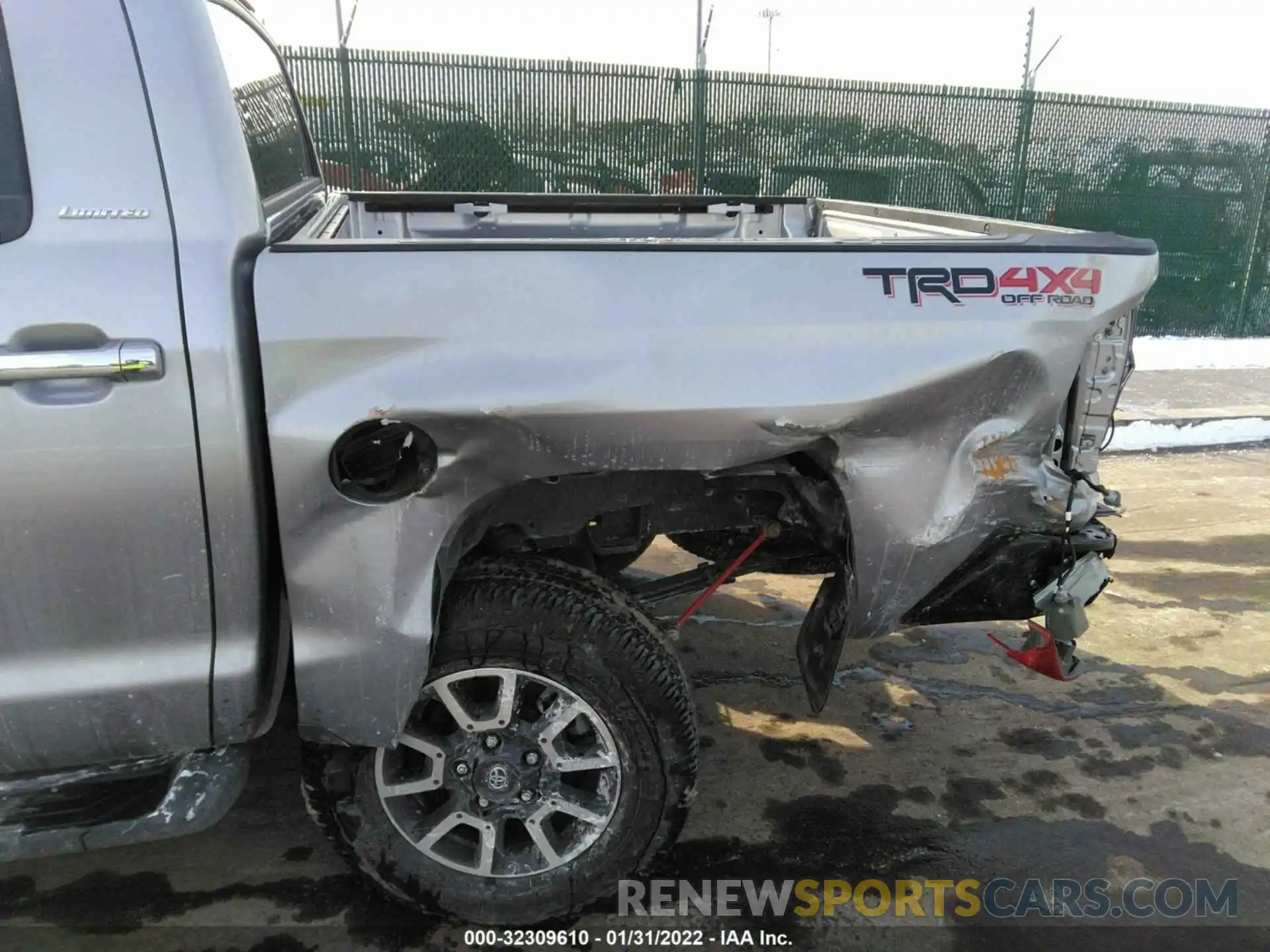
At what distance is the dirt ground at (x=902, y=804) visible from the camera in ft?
7.95

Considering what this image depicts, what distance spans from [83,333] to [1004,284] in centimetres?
198

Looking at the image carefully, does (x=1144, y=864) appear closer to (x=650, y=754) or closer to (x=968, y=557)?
(x=968, y=557)

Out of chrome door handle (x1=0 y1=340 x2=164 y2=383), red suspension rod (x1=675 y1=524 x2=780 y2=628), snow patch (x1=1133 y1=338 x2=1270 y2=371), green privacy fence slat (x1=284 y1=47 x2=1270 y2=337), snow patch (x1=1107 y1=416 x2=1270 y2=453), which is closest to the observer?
chrome door handle (x1=0 y1=340 x2=164 y2=383)

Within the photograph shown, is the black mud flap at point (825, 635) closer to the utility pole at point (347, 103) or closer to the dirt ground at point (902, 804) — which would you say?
the dirt ground at point (902, 804)

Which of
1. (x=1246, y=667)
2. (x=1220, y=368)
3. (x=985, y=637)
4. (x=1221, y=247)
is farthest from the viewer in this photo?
(x=1221, y=247)

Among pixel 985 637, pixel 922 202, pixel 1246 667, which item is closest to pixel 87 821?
pixel 985 637

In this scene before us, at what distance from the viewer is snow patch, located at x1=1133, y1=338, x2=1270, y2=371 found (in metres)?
10.2

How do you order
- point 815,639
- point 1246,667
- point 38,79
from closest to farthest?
point 38,79 → point 815,639 → point 1246,667

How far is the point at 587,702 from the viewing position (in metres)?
2.21

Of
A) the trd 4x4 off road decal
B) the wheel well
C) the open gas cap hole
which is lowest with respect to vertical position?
the wheel well

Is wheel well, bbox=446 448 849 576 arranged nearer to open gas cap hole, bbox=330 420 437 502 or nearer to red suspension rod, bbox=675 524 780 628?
red suspension rod, bbox=675 524 780 628

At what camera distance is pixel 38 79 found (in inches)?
68.7

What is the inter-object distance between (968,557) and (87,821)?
2.17m

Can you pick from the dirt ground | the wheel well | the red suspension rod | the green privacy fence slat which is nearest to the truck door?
the wheel well
